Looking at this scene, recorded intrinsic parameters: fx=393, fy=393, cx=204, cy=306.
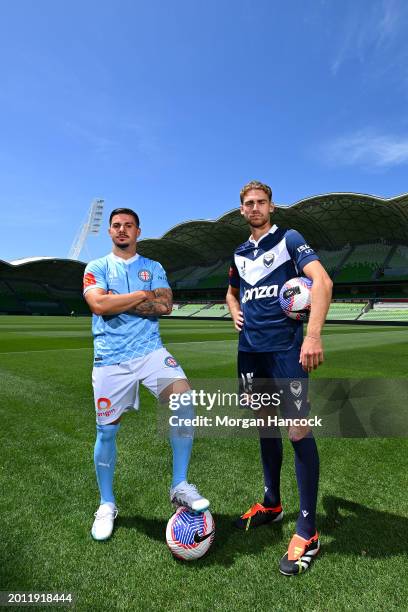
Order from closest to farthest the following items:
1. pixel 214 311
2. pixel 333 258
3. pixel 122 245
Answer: pixel 122 245 < pixel 214 311 < pixel 333 258

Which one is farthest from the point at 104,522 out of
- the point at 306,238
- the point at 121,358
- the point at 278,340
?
the point at 306,238

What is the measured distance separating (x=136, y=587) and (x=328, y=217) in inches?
2015

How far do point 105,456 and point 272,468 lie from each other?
1298mm

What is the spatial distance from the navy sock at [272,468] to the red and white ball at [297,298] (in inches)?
41.3

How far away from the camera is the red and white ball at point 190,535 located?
2.50 m

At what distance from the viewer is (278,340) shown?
280 centimetres

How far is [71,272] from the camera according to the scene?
266 ft

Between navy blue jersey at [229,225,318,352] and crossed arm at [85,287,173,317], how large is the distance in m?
0.68

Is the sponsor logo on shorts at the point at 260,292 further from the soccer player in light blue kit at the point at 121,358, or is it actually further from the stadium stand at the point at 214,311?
the stadium stand at the point at 214,311

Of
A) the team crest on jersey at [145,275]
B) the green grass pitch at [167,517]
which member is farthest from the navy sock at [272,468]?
the team crest on jersey at [145,275]

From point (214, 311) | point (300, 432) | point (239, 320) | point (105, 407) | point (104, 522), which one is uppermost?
point (239, 320)

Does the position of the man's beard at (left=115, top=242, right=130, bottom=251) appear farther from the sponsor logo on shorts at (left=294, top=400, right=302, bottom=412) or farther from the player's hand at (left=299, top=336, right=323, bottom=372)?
the sponsor logo on shorts at (left=294, top=400, right=302, bottom=412)

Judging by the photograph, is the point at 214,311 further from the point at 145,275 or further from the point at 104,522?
the point at 104,522

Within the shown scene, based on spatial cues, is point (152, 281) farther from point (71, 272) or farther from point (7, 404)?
point (71, 272)
